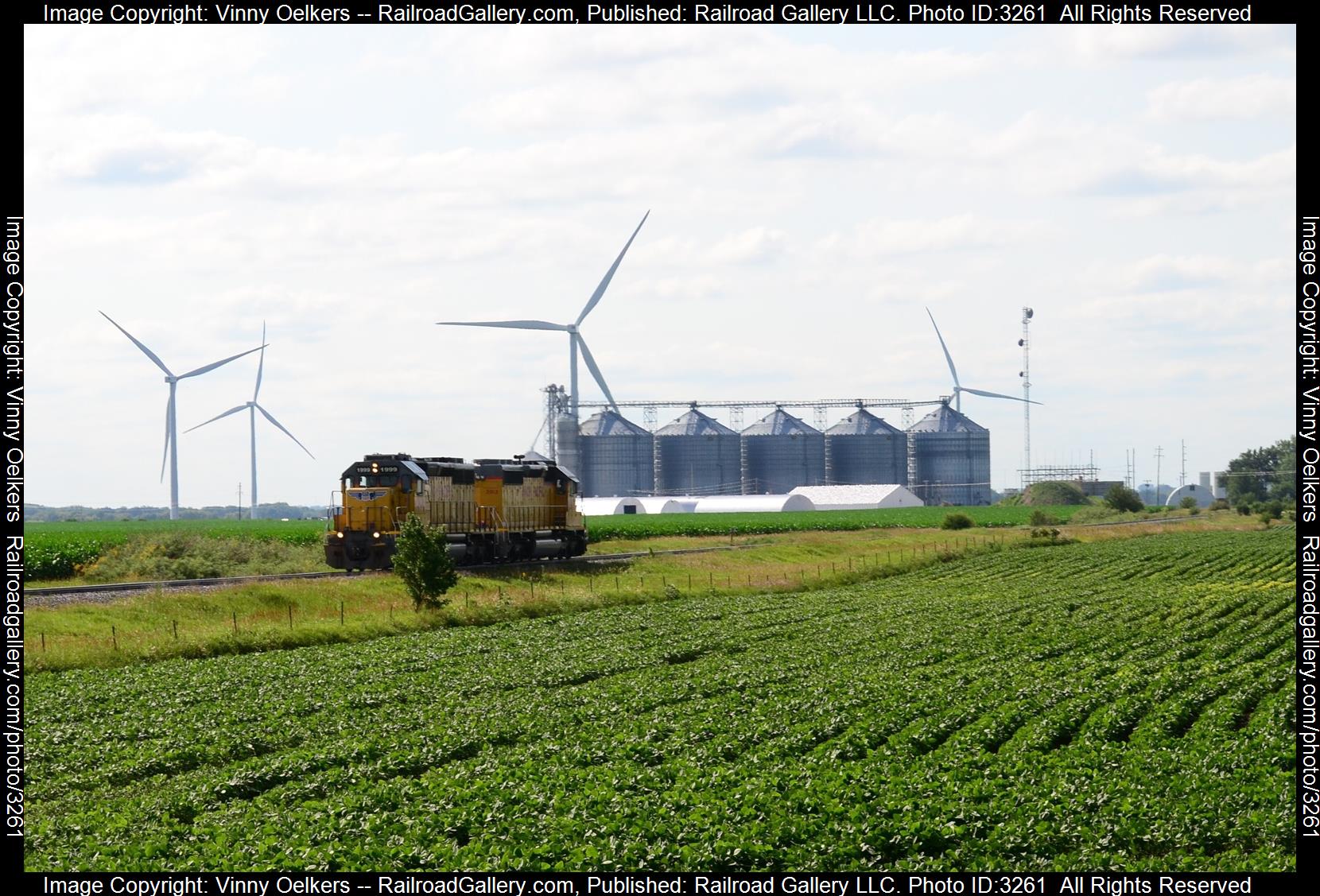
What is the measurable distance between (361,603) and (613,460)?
145 metres

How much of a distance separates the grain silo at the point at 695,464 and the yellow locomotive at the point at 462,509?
12393 centimetres

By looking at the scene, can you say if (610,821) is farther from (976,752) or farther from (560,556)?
(560,556)

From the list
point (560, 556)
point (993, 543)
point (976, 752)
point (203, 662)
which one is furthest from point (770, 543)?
point (976, 752)

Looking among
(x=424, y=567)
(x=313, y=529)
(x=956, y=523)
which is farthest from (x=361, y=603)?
(x=956, y=523)

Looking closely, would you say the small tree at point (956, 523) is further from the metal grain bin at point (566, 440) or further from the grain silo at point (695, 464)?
the grain silo at point (695, 464)

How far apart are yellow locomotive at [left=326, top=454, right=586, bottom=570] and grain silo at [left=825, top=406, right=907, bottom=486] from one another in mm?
128395

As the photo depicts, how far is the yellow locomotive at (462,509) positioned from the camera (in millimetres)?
52688

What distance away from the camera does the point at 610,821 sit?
54.0 feet

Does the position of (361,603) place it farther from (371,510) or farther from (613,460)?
(613,460)

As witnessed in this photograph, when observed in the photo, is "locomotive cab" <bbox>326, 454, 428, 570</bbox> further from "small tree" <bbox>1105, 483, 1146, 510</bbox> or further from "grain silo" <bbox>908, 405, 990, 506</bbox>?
"grain silo" <bbox>908, 405, 990, 506</bbox>

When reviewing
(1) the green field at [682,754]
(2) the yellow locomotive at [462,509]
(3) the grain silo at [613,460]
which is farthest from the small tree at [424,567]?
(3) the grain silo at [613,460]

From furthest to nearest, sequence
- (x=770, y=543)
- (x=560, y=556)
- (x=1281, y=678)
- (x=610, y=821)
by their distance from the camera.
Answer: (x=770, y=543) → (x=560, y=556) → (x=1281, y=678) → (x=610, y=821)

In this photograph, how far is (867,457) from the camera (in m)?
194

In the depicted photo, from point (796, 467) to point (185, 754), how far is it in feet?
575
